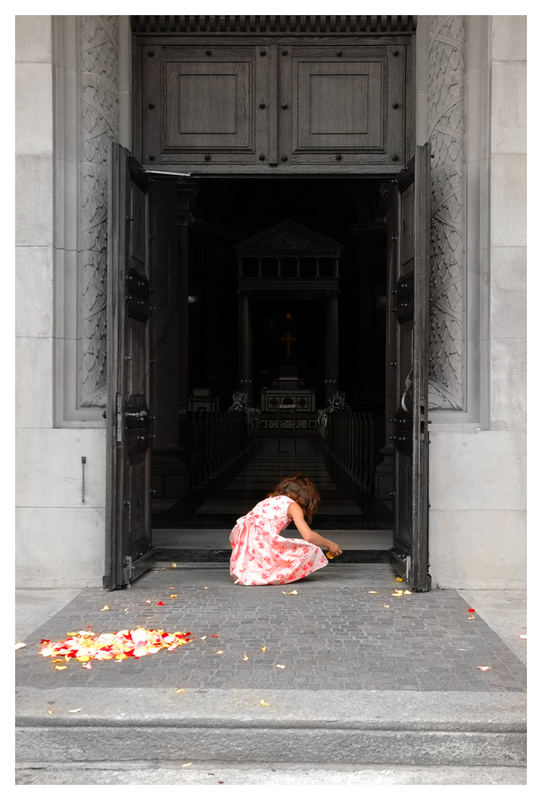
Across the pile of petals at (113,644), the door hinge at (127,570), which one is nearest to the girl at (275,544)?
the door hinge at (127,570)

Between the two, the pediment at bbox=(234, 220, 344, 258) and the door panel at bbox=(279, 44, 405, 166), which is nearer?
the door panel at bbox=(279, 44, 405, 166)

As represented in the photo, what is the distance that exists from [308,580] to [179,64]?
4725 mm

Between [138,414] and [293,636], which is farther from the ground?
[138,414]

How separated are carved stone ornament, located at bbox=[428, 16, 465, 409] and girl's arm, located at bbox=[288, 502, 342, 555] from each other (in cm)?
147

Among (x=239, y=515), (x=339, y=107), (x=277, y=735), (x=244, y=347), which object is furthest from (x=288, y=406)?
(x=277, y=735)

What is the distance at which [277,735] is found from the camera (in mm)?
4004

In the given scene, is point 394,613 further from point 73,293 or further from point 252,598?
point 73,293

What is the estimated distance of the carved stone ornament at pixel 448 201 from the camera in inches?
293

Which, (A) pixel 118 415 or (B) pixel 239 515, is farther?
(B) pixel 239 515

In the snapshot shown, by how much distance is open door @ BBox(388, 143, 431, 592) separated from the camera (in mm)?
6805

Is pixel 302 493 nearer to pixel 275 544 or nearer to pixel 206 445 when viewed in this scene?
pixel 275 544

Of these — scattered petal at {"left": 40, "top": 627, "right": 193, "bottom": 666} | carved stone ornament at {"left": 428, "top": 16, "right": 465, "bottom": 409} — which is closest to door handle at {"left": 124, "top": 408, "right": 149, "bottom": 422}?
scattered petal at {"left": 40, "top": 627, "right": 193, "bottom": 666}

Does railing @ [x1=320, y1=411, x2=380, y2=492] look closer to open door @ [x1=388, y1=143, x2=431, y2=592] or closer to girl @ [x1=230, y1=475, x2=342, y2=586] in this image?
open door @ [x1=388, y1=143, x2=431, y2=592]

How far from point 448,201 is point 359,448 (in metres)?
7.80
